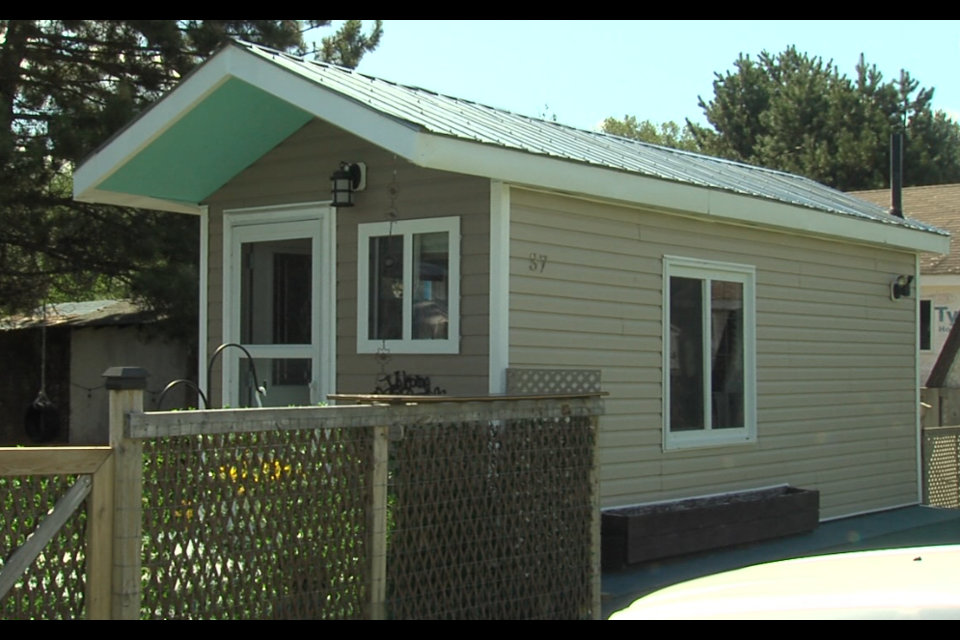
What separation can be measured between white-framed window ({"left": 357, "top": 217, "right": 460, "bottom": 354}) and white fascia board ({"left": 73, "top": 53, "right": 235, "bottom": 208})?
4.78ft

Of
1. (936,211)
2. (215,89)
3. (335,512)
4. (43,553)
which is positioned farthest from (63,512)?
(936,211)

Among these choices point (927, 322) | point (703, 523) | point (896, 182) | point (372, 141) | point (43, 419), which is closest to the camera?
point (372, 141)

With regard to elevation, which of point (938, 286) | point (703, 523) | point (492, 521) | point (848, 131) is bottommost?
point (703, 523)

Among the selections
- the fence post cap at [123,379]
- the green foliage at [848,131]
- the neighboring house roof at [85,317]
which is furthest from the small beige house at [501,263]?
the green foliage at [848,131]

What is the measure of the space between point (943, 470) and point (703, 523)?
5.33 metres

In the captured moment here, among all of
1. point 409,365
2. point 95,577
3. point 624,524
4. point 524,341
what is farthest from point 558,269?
point 95,577

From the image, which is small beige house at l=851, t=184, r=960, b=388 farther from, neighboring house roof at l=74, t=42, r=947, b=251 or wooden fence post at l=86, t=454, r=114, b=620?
wooden fence post at l=86, t=454, r=114, b=620

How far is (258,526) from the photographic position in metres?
5.16

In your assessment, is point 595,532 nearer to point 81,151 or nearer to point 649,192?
point 649,192

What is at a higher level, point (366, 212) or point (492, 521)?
point (366, 212)

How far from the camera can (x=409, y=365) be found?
8023 millimetres

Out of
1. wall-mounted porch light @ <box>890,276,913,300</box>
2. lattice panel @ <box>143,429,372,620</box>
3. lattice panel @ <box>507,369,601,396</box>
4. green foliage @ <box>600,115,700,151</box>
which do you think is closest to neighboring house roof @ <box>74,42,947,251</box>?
lattice panel @ <box>507,369,601,396</box>

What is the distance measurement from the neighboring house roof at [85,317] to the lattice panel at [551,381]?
37.4ft
